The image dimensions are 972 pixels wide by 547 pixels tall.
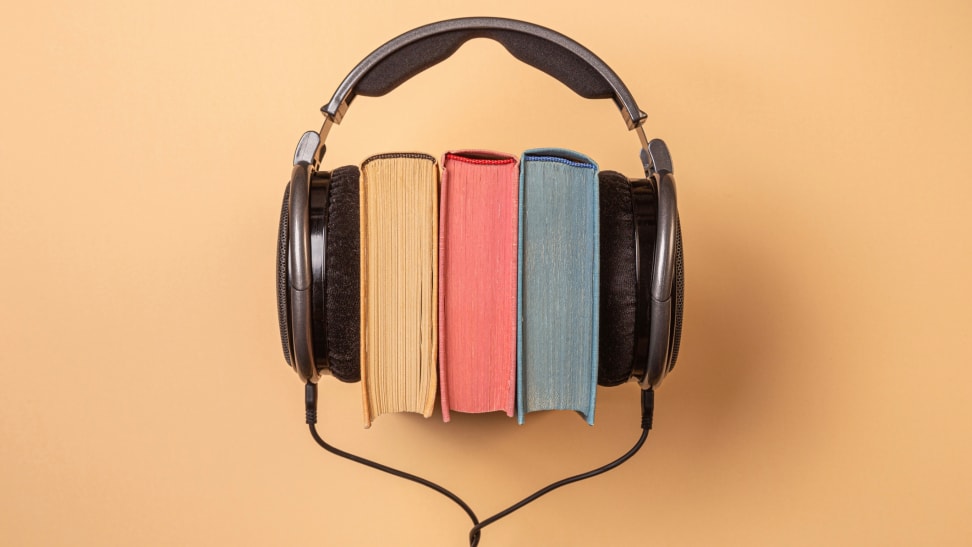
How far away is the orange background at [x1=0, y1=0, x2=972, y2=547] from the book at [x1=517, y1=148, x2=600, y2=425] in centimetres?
25

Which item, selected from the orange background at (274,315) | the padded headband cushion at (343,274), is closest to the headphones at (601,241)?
the padded headband cushion at (343,274)

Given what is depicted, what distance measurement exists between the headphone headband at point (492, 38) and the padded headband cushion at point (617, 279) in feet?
0.28

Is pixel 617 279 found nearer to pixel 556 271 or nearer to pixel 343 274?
pixel 556 271

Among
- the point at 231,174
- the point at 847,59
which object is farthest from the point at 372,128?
the point at 847,59

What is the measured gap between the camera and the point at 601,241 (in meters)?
0.70

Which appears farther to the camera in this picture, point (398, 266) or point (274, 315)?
point (274, 315)

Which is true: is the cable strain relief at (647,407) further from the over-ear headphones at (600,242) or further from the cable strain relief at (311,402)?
the cable strain relief at (311,402)

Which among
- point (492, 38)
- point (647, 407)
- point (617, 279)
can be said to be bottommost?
point (647, 407)

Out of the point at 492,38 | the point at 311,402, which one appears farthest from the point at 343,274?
the point at 492,38

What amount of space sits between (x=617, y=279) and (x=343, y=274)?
0.80ft

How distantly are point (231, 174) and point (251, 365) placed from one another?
9.1 inches

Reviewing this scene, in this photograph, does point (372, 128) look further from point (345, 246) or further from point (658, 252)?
point (658, 252)

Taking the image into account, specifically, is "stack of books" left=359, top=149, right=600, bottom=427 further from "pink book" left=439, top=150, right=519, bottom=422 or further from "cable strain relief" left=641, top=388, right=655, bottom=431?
"cable strain relief" left=641, top=388, right=655, bottom=431

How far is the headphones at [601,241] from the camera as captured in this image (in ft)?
2.20
